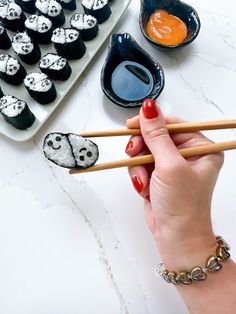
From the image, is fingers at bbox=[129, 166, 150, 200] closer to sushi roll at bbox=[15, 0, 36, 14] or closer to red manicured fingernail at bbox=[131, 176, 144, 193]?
red manicured fingernail at bbox=[131, 176, 144, 193]

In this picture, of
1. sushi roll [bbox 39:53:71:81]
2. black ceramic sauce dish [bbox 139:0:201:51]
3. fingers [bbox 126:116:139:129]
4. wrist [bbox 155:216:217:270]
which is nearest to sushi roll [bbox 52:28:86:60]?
sushi roll [bbox 39:53:71:81]

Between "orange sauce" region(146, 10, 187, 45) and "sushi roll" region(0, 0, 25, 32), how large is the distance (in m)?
0.31

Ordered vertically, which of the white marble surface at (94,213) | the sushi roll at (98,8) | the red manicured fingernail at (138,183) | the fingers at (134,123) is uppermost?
the sushi roll at (98,8)

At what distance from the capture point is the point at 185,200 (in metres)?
0.68

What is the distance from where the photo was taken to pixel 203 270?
0.69 m

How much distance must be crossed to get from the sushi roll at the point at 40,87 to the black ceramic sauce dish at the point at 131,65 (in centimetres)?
11

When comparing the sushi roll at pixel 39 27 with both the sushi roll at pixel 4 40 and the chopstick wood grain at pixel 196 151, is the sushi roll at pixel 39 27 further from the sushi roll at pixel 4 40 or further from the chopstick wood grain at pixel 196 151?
the chopstick wood grain at pixel 196 151

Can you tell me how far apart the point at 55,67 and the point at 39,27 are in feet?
0.40

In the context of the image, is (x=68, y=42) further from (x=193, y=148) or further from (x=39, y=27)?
(x=193, y=148)

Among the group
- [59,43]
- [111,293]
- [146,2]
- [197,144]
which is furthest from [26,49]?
[111,293]

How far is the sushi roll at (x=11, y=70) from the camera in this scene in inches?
36.5

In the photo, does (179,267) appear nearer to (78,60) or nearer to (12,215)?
(12,215)

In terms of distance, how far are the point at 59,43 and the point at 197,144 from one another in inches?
16.3

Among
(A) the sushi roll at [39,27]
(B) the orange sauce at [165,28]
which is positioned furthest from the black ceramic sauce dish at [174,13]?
(A) the sushi roll at [39,27]
